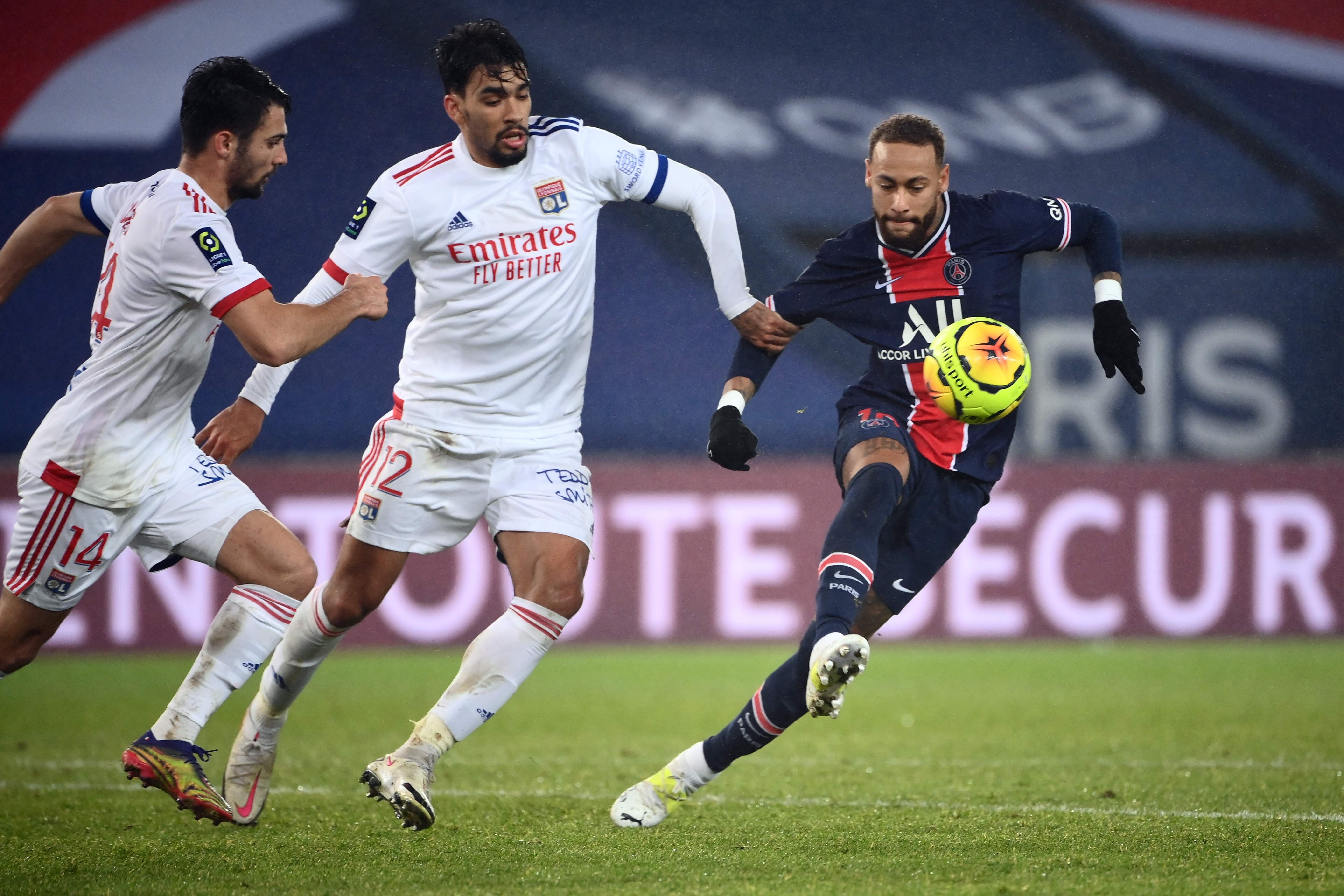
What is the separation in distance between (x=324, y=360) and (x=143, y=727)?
645cm

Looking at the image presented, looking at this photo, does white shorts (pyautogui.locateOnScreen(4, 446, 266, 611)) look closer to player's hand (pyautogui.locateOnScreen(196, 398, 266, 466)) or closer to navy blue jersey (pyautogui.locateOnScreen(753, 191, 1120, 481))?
player's hand (pyautogui.locateOnScreen(196, 398, 266, 466))

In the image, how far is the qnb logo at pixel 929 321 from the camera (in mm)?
4406

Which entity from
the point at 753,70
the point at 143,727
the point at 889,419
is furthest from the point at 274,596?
the point at 753,70

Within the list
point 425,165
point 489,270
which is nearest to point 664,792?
point 489,270

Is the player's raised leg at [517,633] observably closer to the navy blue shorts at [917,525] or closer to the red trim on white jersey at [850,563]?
the red trim on white jersey at [850,563]

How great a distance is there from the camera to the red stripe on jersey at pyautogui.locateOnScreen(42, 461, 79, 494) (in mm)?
4129

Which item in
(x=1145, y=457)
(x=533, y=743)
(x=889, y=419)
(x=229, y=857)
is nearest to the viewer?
(x=229, y=857)

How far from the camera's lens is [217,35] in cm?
1327

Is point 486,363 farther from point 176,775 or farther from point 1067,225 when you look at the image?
point 1067,225

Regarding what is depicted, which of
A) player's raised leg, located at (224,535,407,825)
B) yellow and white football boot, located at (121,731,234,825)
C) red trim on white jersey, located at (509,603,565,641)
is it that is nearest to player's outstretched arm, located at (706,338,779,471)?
red trim on white jersey, located at (509,603,565,641)

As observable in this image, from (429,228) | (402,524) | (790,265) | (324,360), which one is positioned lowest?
(324,360)

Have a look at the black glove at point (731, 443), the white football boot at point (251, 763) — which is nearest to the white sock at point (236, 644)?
the white football boot at point (251, 763)

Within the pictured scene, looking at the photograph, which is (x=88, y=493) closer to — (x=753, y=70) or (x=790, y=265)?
(x=790, y=265)

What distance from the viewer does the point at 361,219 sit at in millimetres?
4055
